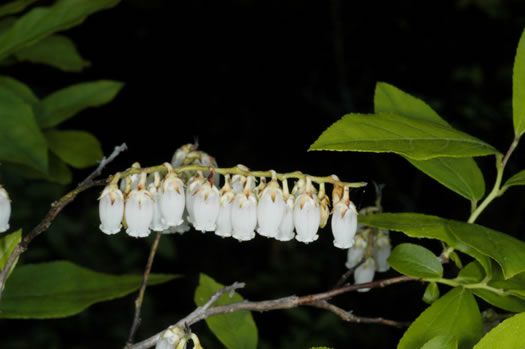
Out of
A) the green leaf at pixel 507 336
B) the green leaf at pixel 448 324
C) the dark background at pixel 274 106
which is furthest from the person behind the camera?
the dark background at pixel 274 106

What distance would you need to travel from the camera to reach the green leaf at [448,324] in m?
1.40

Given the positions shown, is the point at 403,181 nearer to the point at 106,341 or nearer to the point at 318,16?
the point at 318,16

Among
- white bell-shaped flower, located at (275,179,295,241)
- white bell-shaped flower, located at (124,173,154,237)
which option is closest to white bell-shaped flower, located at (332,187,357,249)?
white bell-shaped flower, located at (275,179,295,241)

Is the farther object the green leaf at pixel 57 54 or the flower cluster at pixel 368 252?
the green leaf at pixel 57 54

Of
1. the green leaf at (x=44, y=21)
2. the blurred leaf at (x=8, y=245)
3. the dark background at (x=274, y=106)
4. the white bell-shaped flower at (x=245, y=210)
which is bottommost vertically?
the dark background at (x=274, y=106)

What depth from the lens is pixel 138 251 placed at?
441 centimetres

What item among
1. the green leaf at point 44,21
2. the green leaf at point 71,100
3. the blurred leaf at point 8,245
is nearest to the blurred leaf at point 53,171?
the green leaf at point 71,100

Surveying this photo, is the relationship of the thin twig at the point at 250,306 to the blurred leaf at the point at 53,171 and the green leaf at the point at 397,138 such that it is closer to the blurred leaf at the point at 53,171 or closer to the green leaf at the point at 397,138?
the green leaf at the point at 397,138

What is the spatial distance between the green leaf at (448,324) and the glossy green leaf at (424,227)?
113 mm

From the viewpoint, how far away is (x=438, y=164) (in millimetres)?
1729

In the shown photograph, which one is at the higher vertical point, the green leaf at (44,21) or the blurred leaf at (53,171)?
the green leaf at (44,21)

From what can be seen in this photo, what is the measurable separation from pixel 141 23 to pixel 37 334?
8.36 feet

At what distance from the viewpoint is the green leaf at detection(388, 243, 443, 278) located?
1.56m

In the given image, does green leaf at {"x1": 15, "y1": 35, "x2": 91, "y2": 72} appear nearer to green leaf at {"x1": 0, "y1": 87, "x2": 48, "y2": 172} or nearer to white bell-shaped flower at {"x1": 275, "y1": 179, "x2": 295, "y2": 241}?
green leaf at {"x1": 0, "y1": 87, "x2": 48, "y2": 172}
